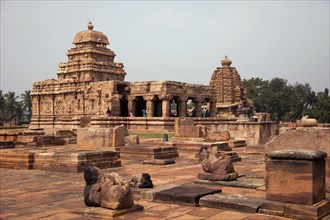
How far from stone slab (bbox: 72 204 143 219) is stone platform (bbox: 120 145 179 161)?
737cm

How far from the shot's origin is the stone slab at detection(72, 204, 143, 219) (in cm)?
551

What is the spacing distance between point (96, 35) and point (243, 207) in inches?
1708

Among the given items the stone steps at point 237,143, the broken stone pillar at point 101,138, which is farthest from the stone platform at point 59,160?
the stone steps at point 237,143

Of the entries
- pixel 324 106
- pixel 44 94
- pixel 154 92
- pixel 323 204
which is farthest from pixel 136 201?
pixel 324 106

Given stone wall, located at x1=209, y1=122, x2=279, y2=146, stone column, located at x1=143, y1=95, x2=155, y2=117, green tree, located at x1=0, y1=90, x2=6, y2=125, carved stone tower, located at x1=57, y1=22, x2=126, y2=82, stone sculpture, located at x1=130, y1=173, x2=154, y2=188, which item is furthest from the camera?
green tree, located at x1=0, y1=90, x2=6, y2=125

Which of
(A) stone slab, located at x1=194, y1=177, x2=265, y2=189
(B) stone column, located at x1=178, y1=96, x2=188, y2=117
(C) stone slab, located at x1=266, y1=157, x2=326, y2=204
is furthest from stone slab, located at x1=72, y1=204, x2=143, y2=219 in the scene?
(B) stone column, located at x1=178, y1=96, x2=188, y2=117

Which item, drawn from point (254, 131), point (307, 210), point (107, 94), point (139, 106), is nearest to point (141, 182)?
point (307, 210)

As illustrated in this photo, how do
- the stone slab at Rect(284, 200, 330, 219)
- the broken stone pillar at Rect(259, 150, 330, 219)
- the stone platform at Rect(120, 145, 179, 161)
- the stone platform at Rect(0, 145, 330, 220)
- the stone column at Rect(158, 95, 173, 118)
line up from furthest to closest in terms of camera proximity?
1. the stone column at Rect(158, 95, 173, 118)
2. the stone platform at Rect(120, 145, 179, 161)
3. the stone platform at Rect(0, 145, 330, 220)
4. the broken stone pillar at Rect(259, 150, 330, 219)
5. the stone slab at Rect(284, 200, 330, 219)

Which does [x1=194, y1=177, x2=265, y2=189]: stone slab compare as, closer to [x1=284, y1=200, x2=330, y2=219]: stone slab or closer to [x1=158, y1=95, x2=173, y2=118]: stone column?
[x1=284, y1=200, x2=330, y2=219]: stone slab

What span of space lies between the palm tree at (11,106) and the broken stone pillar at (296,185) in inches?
2988

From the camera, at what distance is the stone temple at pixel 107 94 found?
2947 cm

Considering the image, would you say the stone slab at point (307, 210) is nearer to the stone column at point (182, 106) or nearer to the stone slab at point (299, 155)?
the stone slab at point (299, 155)

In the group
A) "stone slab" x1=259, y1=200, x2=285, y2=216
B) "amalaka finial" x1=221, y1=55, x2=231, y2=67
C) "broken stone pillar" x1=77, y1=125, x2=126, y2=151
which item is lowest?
"stone slab" x1=259, y1=200, x2=285, y2=216

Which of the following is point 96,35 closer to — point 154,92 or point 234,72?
point 234,72
